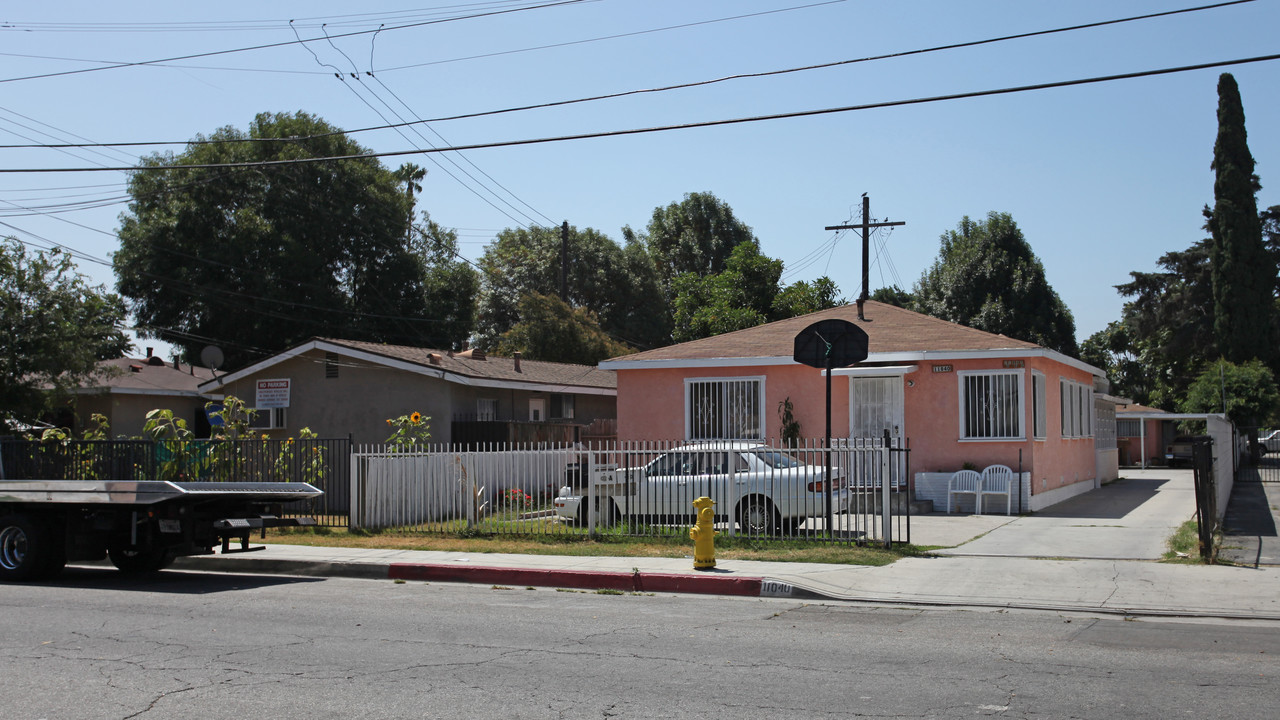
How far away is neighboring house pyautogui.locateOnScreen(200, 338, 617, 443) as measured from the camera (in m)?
24.0

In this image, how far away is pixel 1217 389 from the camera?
43625 mm

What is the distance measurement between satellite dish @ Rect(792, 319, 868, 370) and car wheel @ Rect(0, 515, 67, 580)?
34.2 ft

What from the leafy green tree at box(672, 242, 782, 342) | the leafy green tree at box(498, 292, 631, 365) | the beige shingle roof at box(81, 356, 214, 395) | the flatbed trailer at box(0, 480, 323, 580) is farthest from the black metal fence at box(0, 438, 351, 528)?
the leafy green tree at box(498, 292, 631, 365)

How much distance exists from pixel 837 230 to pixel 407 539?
18.4 metres

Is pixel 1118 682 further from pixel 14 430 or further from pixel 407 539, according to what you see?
pixel 14 430

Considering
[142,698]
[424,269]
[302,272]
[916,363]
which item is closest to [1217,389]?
[916,363]

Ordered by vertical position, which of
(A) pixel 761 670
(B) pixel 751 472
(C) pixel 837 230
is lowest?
(A) pixel 761 670

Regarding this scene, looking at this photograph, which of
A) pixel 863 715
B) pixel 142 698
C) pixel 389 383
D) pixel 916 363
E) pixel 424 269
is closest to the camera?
pixel 863 715

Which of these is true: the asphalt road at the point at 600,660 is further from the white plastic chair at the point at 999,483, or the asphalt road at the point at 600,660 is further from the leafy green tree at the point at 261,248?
the leafy green tree at the point at 261,248

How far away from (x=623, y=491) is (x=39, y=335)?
51.8 feet

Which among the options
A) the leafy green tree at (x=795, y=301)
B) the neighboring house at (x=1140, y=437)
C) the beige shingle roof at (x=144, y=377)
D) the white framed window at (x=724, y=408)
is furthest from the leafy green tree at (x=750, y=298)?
the beige shingle roof at (x=144, y=377)

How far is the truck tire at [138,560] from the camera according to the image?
13.1 meters

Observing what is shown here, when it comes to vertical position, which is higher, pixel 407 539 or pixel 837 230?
pixel 837 230

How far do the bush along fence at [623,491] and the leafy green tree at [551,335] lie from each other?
24.4 meters
